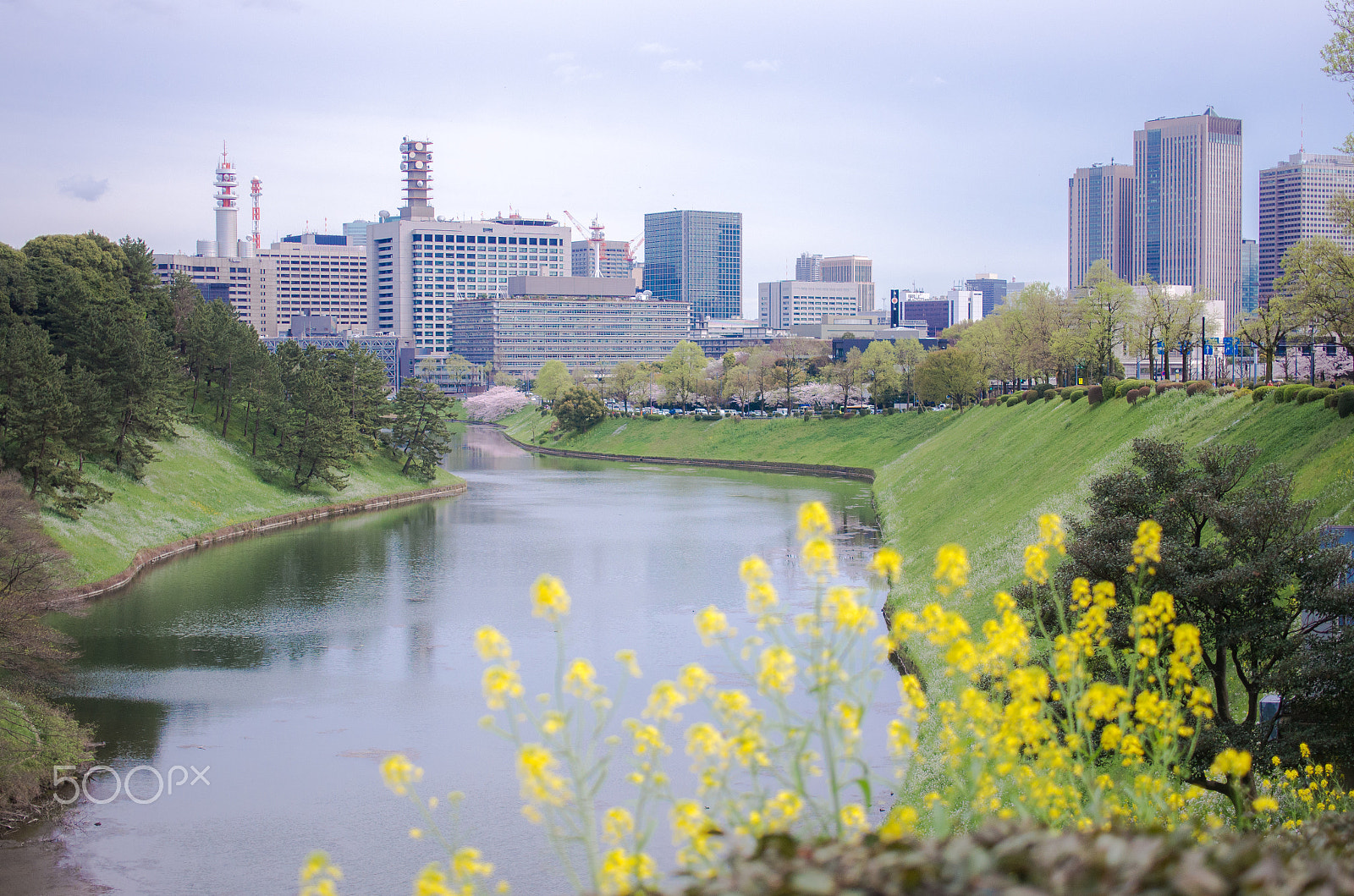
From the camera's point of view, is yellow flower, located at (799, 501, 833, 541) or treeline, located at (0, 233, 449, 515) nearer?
yellow flower, located at (799, 501, 833, 541)

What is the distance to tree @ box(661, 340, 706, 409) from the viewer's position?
11138 cm

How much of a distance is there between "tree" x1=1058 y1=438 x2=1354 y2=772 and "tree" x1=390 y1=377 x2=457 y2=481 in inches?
2380

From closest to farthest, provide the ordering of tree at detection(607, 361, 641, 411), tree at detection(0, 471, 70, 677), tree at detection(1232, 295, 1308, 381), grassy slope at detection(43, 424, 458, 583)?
tree at detection(0, 471, 70, 677) → tree at detection(1232, 295, 1308, 381) → grassy slope at detection(43, 424, 458, 583) → tree at detection(607, 361, 641, 411)

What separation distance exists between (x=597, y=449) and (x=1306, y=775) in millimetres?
92456

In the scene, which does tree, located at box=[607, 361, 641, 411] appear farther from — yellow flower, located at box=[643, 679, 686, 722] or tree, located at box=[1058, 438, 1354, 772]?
yellow flower, located at box=[643, 679, 686, 722]

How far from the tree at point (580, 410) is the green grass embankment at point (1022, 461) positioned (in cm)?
3461

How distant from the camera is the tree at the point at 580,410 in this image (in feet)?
358

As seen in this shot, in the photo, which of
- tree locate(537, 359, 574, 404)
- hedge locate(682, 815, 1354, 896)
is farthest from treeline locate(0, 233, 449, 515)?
tree locate(537, 359, 574, 404)

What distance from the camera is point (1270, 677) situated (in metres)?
12.8

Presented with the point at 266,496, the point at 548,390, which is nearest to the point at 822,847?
the point at 266,496

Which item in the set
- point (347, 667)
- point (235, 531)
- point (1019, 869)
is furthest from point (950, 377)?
point (1019, 869)

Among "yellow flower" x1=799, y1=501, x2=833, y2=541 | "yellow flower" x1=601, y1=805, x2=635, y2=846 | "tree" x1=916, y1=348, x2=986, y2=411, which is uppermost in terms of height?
"tree" x1=916, y1=348, x2=986, y2=411

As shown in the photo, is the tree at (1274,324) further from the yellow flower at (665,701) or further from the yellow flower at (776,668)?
the yellow flower at (665,701)

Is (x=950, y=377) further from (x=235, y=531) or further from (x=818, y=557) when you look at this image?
(x=818, y=557)
